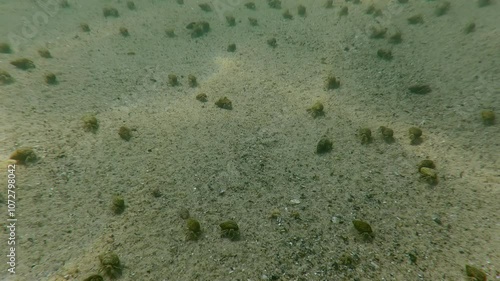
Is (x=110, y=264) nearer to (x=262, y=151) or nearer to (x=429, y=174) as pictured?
(x=262, y=151)

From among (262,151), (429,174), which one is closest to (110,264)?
(262,151)

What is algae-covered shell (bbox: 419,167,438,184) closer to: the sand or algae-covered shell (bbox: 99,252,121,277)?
the sand

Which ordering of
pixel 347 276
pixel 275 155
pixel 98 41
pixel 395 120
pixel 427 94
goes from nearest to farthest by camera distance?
pixel 347 276, pixel 275 155, pixel 395 120, pixel 427 94, pixel 98 41

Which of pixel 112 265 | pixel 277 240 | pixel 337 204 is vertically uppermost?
pixel 337 204

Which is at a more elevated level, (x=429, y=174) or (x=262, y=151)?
(x=429, y=174)

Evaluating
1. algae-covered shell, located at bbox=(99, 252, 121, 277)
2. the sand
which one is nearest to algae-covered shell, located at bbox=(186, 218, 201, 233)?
the sand

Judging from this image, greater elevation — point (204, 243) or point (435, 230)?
point (435, 230)

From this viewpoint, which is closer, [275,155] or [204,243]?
[204,243]

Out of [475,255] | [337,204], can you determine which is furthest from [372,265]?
[475,255]

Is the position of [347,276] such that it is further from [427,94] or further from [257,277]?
[427,94]

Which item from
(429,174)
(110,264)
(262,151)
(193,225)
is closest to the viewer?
(110,264)
